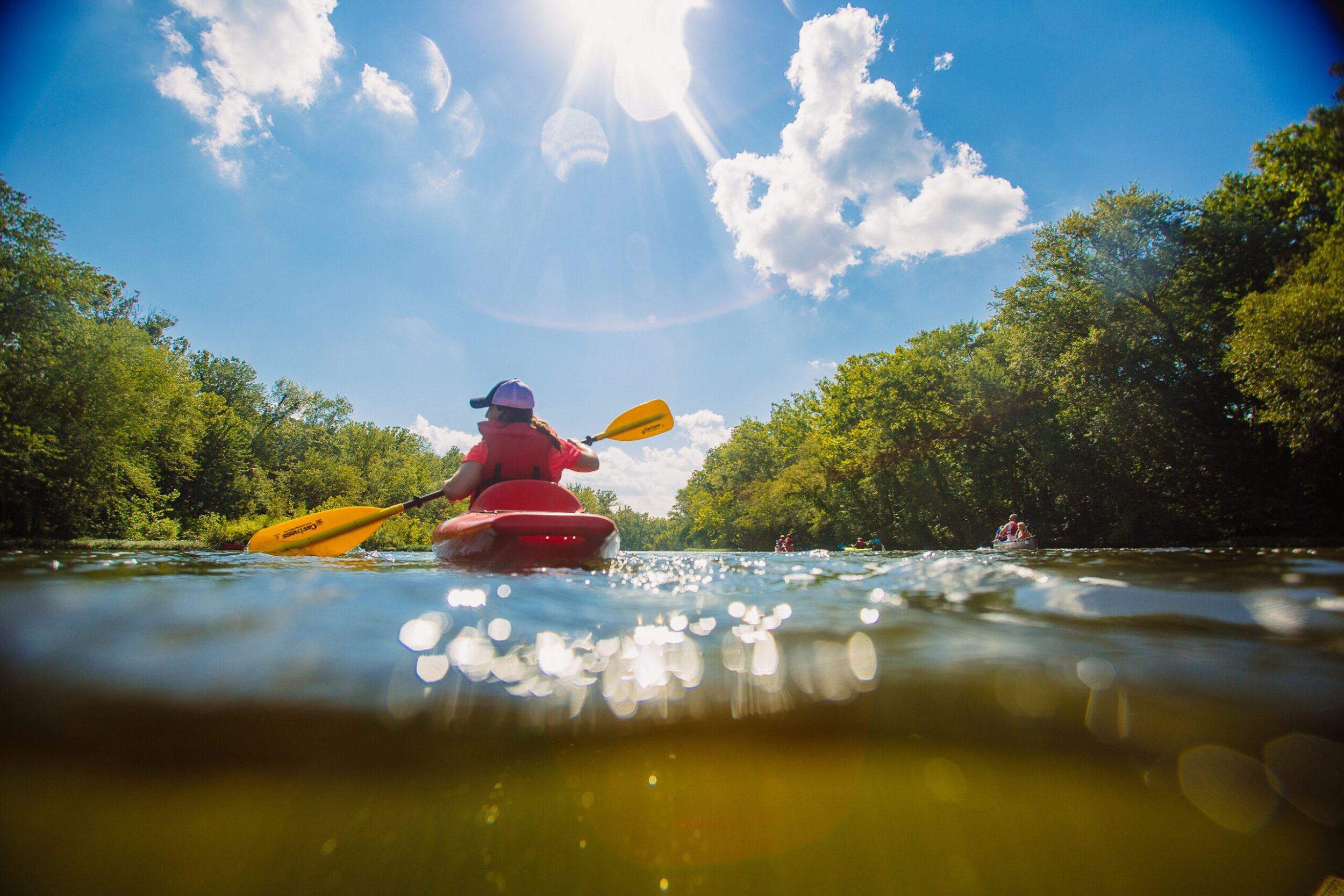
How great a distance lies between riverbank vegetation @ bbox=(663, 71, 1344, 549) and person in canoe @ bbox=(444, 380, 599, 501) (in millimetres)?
18977

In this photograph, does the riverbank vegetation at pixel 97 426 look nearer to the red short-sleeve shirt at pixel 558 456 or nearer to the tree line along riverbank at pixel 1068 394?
the tree line along riverbank at pixel 1068 394

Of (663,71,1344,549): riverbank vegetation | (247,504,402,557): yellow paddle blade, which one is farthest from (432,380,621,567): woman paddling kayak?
(663,71,1344,549): riverbank vegetation

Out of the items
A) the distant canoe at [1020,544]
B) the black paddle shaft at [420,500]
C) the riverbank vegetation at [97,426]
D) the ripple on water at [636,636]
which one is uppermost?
the riverbank vegetation at [97,426]

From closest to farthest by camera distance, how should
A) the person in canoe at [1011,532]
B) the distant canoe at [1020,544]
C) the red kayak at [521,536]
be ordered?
the red kayak at [521,536]
the distant canoe at [1020,544]
the person in canoe at [1011,532]

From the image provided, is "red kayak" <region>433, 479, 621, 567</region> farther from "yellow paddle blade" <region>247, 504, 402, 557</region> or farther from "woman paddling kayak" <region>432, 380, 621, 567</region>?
"yellow paddle blade" <region>247, 504, 402, 557</region>

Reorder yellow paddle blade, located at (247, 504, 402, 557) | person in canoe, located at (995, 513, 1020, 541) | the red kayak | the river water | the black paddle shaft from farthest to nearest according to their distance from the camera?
person in canoe, located at (995, 513, 1020, 541), the black paddle shaft, yellow paddle blade, located at (247, 504, 402, 557), the red kayak, the river water

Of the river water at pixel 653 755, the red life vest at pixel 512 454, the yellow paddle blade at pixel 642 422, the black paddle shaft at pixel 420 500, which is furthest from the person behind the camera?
the yellow paddle blade at pixel 642 422

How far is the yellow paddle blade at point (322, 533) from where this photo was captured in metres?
5.75

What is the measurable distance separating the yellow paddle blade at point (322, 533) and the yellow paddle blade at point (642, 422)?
10.6 ft

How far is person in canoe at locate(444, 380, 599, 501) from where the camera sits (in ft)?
18.4

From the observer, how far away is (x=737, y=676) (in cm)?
148

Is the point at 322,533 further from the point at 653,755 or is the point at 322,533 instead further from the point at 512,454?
the point at 653,755

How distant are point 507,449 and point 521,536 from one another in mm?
1512

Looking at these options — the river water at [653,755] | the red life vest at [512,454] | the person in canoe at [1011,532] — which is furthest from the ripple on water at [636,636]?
the person in canoe at [1011,532]
